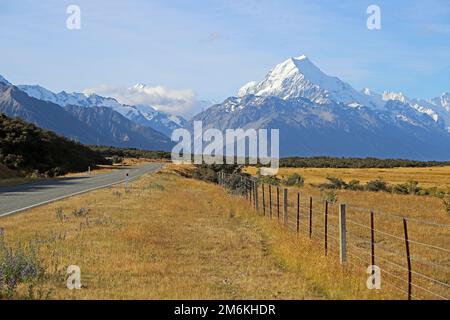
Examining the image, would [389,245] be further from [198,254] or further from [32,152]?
[32,152]

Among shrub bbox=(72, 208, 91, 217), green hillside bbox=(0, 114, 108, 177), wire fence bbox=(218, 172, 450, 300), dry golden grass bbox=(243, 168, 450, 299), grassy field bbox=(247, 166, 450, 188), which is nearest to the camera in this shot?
wire fence bbox=(218, 172, 450, 300)

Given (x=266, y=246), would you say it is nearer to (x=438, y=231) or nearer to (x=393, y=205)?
(x=438, y=231)

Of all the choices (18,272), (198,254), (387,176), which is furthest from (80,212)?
(387,176)

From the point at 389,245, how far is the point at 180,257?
8190 millimetres

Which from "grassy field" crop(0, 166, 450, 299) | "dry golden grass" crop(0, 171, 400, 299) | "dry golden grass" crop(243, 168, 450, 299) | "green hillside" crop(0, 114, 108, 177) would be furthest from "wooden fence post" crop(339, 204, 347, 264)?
"green hillside" crop(0, 114, 108, 177)

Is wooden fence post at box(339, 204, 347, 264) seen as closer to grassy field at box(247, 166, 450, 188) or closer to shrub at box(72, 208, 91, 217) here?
shrub at box(72, 208, 91, 217)

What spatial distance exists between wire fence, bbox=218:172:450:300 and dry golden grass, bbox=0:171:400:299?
0.69 m

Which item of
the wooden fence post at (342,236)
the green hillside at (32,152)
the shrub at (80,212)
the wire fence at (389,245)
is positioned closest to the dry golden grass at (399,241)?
the wire fence at (389,245)

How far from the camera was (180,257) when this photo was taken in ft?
42.9

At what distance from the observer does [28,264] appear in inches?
404

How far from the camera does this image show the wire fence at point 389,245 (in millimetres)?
11477

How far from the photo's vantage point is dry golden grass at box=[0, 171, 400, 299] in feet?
32.3
